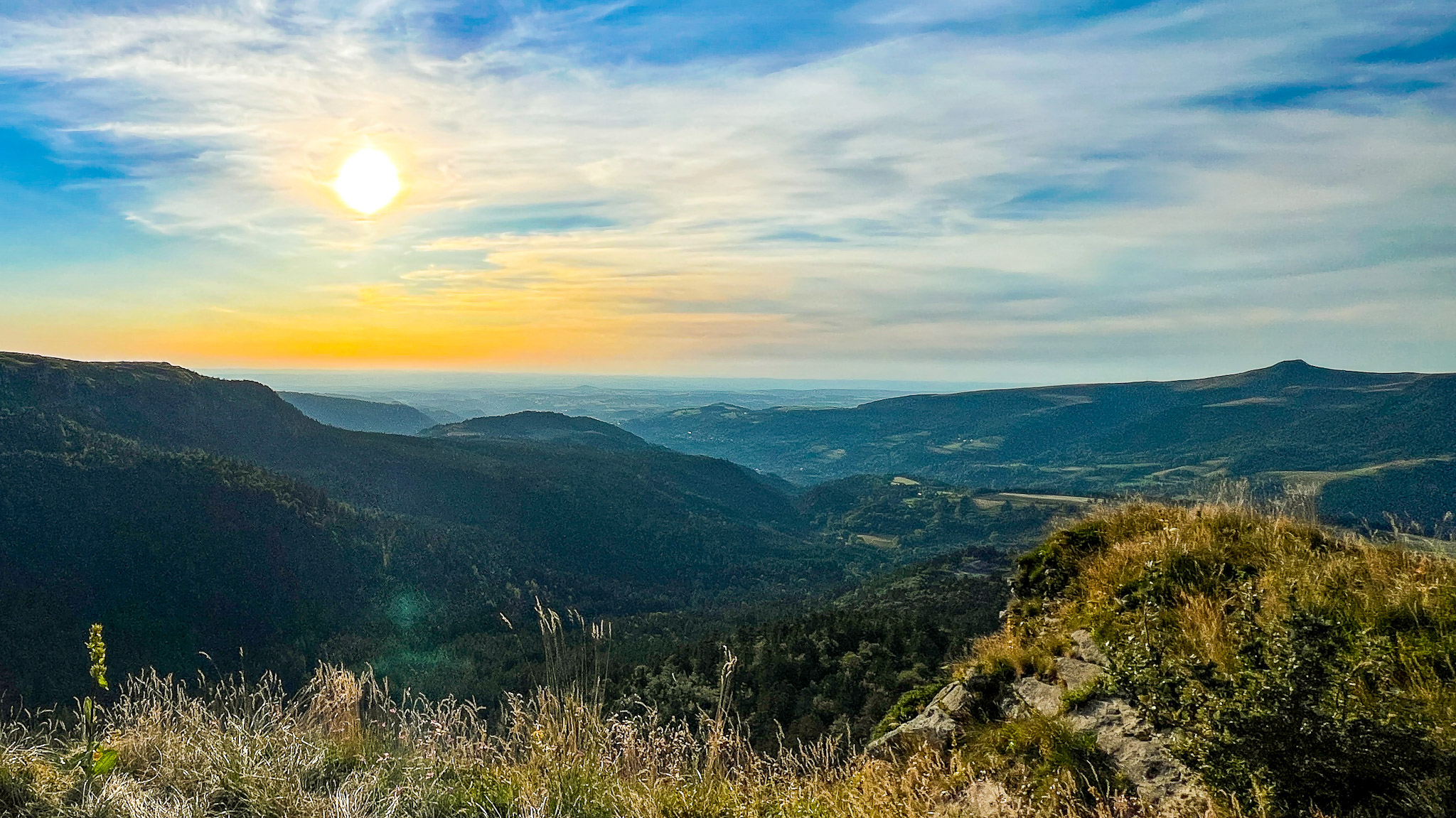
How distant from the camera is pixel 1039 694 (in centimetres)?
641

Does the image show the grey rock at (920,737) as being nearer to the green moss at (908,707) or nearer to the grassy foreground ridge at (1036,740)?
the grassy foreground ridge at (1036,740)

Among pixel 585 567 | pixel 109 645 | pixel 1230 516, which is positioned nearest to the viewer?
pixel 1230 516

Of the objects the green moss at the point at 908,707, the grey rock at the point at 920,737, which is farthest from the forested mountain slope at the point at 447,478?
the grey rock at the point at 920,737

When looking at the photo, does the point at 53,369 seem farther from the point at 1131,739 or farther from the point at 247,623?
the point at 1131,739

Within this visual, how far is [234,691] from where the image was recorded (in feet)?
23.2

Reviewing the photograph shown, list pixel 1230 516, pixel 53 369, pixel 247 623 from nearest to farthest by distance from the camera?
pixel 1230 516, pixel 247 623, pixel 53 369

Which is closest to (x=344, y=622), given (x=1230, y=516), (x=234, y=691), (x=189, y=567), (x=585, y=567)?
(x=189, y=567)

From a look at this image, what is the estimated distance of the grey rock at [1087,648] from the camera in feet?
20.9

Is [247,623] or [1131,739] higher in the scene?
[1131,739]

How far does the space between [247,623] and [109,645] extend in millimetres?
13293

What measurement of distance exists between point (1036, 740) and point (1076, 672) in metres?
1.43

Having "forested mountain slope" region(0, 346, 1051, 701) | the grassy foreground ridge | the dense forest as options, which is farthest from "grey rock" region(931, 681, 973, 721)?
"forested mountain slope" region(0, 346, 1051, 701)

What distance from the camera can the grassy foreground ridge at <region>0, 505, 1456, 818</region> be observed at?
3.59 meters

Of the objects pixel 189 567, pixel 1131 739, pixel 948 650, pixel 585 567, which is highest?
pixel 1131 739
